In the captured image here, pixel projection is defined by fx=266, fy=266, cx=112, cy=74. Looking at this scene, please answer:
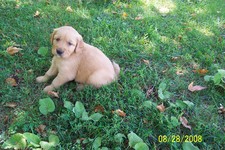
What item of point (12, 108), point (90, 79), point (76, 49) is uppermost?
point (76, 49)

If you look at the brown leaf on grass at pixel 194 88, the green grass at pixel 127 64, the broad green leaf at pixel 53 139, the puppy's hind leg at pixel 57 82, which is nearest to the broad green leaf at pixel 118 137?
the green grass at pixel 127 64

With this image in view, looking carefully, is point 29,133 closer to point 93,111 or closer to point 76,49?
point 93,111

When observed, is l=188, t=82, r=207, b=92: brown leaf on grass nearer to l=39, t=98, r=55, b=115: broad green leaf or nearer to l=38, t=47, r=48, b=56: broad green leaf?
l=39, t=98, r=55, b=115: broad green leaf

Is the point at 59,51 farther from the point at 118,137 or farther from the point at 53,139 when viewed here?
the point at 118,137

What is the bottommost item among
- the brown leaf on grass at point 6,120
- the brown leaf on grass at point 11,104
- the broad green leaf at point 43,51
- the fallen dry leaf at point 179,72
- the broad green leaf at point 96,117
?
the brown leaf on grass at point 6,120

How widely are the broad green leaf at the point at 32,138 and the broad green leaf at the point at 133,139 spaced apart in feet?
3.30

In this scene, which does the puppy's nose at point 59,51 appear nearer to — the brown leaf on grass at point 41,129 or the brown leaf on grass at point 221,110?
the brown leaf on grass at point 41,129

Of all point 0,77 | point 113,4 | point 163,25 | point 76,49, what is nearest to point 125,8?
point 113,4

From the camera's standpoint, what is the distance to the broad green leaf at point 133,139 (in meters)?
2.99

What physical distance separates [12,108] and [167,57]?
108 inches

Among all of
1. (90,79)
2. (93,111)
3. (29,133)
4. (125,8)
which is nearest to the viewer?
(29,133)

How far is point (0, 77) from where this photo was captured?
381cm
